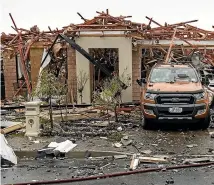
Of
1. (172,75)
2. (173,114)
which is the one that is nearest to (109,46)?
(172,75)

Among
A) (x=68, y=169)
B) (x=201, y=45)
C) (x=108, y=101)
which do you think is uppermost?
(x=201, y=45)

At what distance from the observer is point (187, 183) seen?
26.8 feet

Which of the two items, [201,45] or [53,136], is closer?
[53,136]

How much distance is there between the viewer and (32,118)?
42.0 feet

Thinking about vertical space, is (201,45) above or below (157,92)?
above

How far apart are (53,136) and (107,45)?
303 inches

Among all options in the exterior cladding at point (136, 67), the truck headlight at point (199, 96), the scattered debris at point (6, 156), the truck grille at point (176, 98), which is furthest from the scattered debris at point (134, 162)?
the exterior cladding at point (136, 67)

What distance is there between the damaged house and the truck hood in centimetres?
488

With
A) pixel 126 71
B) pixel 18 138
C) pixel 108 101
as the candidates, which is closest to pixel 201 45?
pixel 126 71

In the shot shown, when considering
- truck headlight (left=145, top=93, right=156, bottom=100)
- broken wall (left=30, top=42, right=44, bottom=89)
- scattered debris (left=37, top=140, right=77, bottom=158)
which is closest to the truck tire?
truck headlight (left=145, top=93, right=156, bottom=100)

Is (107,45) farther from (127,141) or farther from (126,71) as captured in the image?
(127,141)

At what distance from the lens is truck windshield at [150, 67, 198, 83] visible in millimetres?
14414

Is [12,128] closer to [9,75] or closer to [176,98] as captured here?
[176,98]

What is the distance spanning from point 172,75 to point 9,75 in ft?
37.2
